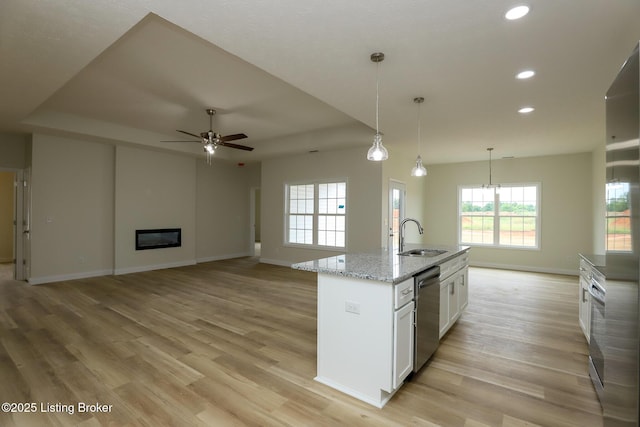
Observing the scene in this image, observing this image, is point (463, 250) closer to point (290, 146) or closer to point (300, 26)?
point (300, 26)

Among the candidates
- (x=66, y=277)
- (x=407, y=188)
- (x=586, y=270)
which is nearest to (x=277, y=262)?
(x=407, y=188)

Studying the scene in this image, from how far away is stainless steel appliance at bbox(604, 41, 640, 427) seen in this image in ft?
4.60

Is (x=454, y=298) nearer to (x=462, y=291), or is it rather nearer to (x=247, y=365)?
(x=462, y=291)

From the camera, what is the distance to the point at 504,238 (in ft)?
24.7

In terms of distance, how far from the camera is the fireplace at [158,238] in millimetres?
6758

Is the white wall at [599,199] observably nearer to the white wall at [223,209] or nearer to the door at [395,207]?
the door at [395,207]

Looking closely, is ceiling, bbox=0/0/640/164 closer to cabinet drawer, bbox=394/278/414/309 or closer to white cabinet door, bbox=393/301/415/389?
cabinet drawer, bbox=394/278/414/309

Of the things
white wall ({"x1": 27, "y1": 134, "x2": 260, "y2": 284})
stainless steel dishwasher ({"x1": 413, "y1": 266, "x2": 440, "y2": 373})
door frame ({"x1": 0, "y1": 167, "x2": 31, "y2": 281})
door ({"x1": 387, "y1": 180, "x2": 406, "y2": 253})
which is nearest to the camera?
stainless steel dishwasher ({"x1": 413, "y1": 266, "x2": 440, "y2": 373})

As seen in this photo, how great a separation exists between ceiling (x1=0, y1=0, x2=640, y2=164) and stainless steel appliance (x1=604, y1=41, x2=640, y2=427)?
90 centimetres

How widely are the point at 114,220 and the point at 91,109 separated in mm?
2363

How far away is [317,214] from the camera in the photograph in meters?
7.11

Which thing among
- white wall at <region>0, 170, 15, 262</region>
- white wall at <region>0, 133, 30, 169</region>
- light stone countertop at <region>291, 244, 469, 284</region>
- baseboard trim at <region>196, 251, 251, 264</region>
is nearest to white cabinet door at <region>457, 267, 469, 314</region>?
light stone countertop at <region>291, 244, 469, 284</region>

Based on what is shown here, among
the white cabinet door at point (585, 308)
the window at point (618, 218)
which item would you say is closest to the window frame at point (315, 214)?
the white cabinet door at point (585, 308)

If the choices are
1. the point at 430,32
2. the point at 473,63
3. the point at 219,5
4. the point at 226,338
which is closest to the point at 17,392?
the point at 226,338
